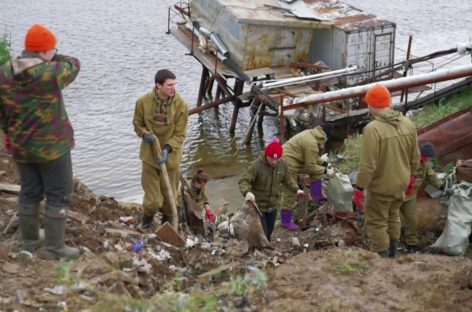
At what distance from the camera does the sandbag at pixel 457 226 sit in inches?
317

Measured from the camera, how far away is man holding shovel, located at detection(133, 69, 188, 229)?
22.8 ft

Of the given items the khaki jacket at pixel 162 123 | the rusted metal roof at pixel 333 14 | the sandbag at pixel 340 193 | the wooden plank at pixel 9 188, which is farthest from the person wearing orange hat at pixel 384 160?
the rusted metal roof at pixel 333 14

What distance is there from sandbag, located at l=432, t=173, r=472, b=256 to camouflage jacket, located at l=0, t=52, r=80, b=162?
482 centimetres

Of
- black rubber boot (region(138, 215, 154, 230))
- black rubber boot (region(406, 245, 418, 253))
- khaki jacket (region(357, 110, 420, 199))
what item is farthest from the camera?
black rubber boot (region(406, 245, 418, 253))

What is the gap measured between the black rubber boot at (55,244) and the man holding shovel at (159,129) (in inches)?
69.1

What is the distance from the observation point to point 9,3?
2777cm

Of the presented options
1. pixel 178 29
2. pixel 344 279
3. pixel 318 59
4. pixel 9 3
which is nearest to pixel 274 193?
pixel 344 279

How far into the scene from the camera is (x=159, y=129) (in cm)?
712

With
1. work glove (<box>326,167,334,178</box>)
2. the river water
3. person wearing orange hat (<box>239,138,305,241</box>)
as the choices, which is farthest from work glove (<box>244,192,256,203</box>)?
the river water

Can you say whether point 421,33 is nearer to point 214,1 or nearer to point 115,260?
point 214,1

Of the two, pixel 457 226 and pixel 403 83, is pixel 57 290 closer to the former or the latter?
pixel 457 226

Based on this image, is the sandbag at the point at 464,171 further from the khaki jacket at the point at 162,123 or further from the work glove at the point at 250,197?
the khaki jacket at the point at 162,123

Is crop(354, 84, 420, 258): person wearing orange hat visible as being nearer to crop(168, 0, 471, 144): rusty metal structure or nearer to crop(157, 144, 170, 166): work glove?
crop(157, 144, 170, 166): work glove

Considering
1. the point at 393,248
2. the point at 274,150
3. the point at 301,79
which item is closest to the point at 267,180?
the point at 274,150
